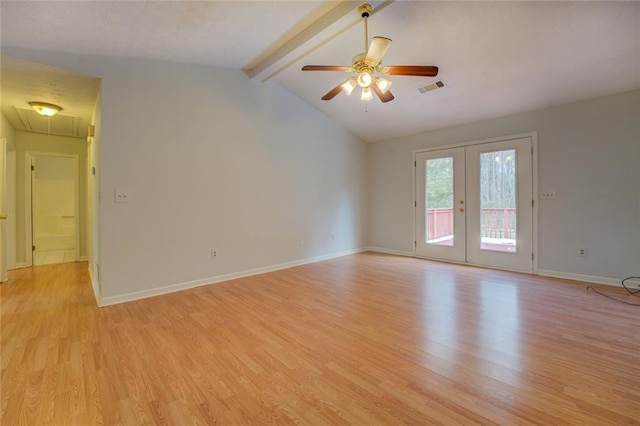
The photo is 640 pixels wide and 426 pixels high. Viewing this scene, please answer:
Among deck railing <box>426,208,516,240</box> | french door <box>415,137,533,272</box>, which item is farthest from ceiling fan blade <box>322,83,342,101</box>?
deck railing <box>426,208,516,240</box>

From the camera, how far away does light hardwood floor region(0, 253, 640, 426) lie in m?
1.52

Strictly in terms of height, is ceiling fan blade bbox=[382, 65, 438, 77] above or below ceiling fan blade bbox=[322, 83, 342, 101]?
below

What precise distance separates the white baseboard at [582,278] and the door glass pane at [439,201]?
140 centimetres

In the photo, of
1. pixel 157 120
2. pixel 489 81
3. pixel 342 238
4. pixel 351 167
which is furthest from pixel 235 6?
pixel 342 238

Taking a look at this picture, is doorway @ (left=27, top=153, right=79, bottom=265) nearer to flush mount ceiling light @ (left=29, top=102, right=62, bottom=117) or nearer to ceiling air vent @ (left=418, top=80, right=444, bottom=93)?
flush mount ceiling light @ (left=29, top=102, right=62, bottom=117)

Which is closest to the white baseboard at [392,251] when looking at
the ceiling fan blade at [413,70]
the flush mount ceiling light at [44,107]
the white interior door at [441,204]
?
the white interior door at [441,204]

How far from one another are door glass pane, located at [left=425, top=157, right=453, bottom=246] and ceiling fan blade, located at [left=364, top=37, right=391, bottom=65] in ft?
10.3

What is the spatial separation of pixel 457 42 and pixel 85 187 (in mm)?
6455

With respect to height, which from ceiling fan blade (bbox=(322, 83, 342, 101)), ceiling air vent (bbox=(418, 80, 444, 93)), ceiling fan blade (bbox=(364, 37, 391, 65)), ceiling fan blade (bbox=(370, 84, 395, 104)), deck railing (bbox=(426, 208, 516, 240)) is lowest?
deck railing (bbox=(426, 208, 516, 240))

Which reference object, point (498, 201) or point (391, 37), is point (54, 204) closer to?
point (391, 37)

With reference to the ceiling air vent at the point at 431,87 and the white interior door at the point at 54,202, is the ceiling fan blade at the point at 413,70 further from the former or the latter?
the white interior door at the point at 54,202

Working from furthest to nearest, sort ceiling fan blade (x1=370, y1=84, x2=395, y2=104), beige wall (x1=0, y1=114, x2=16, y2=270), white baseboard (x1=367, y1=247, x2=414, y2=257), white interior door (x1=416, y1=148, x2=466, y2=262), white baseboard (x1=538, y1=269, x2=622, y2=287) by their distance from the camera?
A: 1. white baseboard (x1=367, y1=247, x2=414, y2=257)
2. white interior door (x1=416, y1=148, x2=466, y2=262)
3. beige wall (x1=0, y1=114, x2=16, y2=270)
4. white baseboard (x1=538, y1=269, x2=622, y2=287)
5. ceiling fan blade (x1=370, y1=84, x2=395, y2=104)

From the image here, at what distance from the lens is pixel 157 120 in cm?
346

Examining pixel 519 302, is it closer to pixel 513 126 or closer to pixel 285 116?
pixel 513 126
